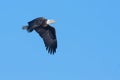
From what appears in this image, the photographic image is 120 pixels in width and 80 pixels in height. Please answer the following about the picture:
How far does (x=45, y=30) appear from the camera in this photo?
3434cm

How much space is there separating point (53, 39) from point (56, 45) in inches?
16.1

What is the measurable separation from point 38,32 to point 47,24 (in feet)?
2.05

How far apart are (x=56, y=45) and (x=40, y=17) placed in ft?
5.40

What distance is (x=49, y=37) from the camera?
34.7 metres

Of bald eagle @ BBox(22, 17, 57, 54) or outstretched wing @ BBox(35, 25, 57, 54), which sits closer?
bald eagle @ BBox(22, 17, 57, 54)

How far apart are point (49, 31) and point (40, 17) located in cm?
108

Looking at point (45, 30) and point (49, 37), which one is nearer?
point (45, 30)

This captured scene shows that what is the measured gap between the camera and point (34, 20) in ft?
109

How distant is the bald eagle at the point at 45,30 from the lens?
33344mm

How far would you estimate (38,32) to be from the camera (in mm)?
34156

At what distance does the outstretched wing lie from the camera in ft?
112

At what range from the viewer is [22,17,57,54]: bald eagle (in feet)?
109

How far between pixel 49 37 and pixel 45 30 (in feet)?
1.69

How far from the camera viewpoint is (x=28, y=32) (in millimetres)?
33156
